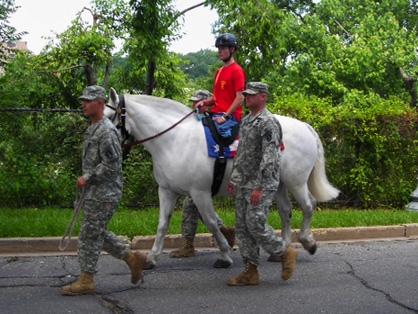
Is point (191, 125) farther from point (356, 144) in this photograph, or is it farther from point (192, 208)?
point (356, 144)

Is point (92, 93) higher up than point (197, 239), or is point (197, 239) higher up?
point (92, 93)

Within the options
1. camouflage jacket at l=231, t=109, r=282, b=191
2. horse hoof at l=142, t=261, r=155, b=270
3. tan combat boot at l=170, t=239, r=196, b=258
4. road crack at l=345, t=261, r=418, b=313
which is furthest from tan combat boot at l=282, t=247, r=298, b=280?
tan combat boot at l=170, t=239, r=196, b=258

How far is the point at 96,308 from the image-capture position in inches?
225

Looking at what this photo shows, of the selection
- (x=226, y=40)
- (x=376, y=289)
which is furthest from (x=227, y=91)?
(x=376, y=289)

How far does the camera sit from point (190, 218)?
26.4ft

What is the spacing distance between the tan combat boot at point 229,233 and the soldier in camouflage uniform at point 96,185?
2.23 metres

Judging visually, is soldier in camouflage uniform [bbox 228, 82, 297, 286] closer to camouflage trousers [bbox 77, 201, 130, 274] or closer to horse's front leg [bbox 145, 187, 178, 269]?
horse's front leg [bbox 145, 187, 178, 269]

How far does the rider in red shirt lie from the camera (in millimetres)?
7344

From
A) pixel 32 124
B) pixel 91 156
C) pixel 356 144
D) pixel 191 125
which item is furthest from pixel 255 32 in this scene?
pixel 91 156

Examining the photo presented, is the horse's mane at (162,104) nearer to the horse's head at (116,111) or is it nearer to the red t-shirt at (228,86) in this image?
the horse's head at (116,111)

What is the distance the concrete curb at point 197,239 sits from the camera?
328 inches

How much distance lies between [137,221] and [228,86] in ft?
9.76

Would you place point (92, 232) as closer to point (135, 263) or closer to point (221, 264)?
point (135, 263)

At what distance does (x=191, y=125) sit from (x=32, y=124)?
4.63m
